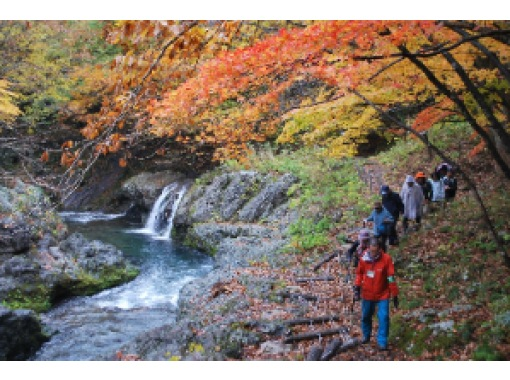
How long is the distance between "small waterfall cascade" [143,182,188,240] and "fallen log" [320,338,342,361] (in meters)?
12.9

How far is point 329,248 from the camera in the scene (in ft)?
34.2

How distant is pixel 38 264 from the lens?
10.6m

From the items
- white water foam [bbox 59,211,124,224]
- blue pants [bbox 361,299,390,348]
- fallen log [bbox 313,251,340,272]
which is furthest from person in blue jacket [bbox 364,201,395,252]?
white water foam [bbox 59,211,124,224]

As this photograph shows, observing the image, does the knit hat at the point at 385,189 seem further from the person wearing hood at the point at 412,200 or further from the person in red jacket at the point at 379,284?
the person in red jacket at the point at 379,284

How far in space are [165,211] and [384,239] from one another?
1245 cm

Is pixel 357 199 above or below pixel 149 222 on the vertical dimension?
above

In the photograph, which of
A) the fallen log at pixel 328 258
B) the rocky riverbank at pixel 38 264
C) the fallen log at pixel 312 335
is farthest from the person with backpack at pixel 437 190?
the rocky riverbank at pixel 38 264

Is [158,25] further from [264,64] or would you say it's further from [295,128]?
[295,128]

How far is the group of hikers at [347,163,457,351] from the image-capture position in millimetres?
5195

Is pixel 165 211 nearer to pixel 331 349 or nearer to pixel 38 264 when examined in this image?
pixel 38 264

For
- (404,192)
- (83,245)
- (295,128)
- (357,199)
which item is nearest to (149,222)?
(83,245)

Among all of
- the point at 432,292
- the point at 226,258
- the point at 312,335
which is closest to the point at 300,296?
the point at 312,335
